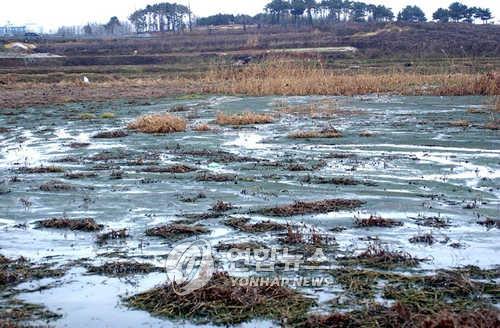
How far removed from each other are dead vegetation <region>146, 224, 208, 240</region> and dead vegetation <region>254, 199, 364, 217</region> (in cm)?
117

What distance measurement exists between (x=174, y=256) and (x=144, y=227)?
1387 mm

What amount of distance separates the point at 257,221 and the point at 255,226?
354 mm

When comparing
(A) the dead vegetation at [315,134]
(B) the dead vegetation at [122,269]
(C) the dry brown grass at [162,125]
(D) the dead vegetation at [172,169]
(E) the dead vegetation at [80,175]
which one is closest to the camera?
(B) the dead vegetation at [122,269]

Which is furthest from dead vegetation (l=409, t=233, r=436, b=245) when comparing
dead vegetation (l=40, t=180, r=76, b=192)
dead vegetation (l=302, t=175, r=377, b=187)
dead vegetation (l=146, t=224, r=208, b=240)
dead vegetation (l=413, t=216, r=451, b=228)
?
dead vegetation (l=40, t=180, r=76, b=192)

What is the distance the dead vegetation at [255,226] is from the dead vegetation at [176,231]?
40cm

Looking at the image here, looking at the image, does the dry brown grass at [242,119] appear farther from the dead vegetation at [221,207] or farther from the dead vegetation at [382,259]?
the dead vegetation at [382,259]

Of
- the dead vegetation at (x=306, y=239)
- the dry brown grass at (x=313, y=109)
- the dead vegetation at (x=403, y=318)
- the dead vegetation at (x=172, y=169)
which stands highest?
the dead vegetation at (x=403, y=318)

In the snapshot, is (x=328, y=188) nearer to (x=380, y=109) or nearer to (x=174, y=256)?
(x=174, y=256)

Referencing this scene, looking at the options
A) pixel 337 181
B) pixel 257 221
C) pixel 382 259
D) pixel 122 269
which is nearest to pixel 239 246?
pixel 257 221

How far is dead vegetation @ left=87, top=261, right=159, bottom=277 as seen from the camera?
6.47 m

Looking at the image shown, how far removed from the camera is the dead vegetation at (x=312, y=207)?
8609mm

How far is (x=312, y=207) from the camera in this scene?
345 inches

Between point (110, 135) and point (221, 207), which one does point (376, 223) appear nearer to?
point (221, 207)

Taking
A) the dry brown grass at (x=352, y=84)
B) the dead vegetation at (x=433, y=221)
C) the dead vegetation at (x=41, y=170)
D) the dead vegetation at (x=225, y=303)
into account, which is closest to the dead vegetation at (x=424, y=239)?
the dead vegetation at (x=433, y=221)
